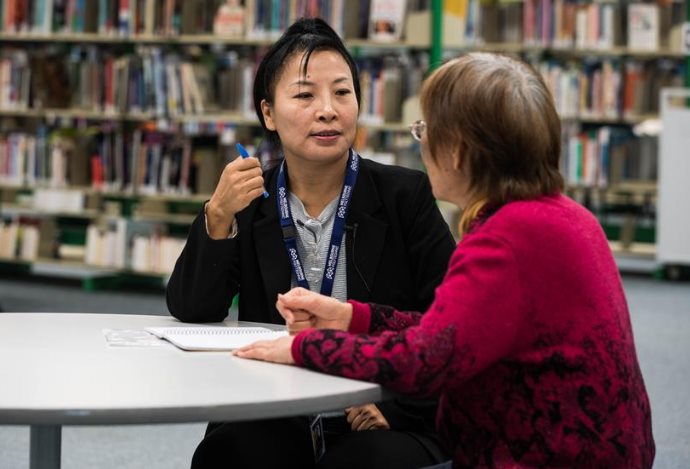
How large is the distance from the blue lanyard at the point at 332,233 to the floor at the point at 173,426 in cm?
139

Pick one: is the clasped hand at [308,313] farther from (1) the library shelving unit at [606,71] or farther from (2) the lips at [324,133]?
(1) the library shelving unit at [606,71]

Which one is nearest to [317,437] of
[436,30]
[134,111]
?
[436,30]

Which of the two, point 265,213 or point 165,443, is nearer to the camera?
point 265,213

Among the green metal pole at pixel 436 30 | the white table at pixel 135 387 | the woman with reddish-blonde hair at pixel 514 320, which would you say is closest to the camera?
the white table at pixel 135 387

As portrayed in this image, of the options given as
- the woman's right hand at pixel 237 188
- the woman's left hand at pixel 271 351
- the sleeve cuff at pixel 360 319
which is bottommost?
the woman's left hand at pixel 271 351

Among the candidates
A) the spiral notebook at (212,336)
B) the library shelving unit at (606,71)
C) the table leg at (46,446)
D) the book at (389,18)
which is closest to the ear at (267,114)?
the spiral notebook at (212,336)

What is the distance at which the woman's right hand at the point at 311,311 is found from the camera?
64.2 inches

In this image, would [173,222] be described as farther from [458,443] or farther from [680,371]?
[458,443]

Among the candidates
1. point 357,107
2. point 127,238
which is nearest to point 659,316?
point 127,238

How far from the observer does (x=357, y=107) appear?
2066 millimetres

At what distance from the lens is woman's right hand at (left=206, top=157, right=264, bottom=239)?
190 cm

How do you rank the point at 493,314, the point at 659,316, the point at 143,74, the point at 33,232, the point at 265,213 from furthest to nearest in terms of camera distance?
the point at 33,232, the point at 143,74, the point at 659,316, the point at 265,213, the point at 493,314

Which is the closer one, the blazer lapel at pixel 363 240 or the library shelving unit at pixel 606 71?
the blazer lapel at pixel 363 240

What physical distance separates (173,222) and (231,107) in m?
0.83
